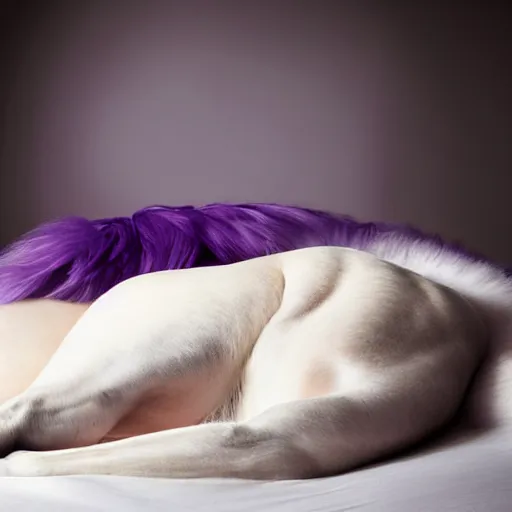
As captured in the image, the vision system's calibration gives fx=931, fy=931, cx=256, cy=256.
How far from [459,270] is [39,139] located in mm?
1741

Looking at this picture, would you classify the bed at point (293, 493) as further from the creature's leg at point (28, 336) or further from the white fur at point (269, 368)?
the creature's leg at point (28, 336)

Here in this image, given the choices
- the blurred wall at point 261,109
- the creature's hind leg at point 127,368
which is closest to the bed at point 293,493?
the creature's hind leg at point 127,368

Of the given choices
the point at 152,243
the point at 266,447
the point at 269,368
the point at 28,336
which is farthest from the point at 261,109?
the point at 266,447

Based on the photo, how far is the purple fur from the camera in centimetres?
125

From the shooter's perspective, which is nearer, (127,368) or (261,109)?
(127,368)

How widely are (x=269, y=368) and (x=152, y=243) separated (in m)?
0.35

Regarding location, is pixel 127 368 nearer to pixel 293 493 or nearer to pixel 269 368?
pixel 269 368

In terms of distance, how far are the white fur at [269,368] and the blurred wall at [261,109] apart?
1593 mm

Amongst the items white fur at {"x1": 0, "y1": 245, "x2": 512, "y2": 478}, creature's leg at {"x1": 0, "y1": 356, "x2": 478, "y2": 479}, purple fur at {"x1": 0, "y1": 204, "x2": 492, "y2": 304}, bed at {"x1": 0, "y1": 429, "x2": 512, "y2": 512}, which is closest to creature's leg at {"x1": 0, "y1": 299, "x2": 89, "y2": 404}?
purple fur at {"x1": 0, "y1": 204, "x2": 492, "y2": 304}

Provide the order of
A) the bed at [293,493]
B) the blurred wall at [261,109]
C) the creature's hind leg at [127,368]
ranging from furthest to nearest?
1. the blurred wall at [261,109]
2. the creature's hind leg at [127,368]
3. the bed at [293,493]

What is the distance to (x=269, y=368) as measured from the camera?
1.00 meters

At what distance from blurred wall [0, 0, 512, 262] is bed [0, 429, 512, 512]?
197cm

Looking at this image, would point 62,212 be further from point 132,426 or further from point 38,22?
point 132,426

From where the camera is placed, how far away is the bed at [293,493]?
2.14 ft
